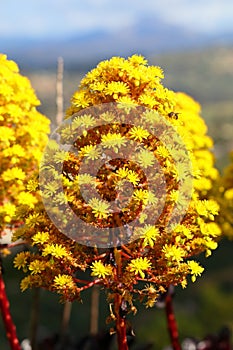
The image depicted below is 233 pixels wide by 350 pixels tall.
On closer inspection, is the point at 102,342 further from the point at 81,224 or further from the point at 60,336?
the point at 81,224

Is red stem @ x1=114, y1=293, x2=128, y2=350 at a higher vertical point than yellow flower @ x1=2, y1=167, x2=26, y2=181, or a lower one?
lower

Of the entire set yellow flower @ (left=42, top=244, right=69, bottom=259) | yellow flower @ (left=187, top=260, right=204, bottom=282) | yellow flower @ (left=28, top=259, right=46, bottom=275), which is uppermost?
yellow flower @ (left=42, top=244, right=69, bottom=259)

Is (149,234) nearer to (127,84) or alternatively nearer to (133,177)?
(133,177)

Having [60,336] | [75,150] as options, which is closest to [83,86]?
[75,150]

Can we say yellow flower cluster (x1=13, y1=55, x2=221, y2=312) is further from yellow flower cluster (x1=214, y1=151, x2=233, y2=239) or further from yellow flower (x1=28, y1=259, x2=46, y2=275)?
yellow flower cluster (x1=214, y1=151, x2=233, y2=239)

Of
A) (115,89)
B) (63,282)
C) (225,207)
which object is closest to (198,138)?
(225,207)

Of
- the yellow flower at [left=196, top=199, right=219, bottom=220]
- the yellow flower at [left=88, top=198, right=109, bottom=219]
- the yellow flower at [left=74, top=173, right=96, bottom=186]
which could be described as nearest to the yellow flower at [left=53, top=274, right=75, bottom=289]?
the yellow flower at [left=88, top=198, right=109, bottom=219]

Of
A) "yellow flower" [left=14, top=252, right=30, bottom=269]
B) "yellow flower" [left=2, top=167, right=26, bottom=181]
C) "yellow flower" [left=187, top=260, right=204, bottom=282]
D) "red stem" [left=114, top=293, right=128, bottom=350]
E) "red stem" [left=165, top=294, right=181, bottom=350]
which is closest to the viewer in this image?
"yellow flower" [left=187, top=260, right=204, bottom=282]
